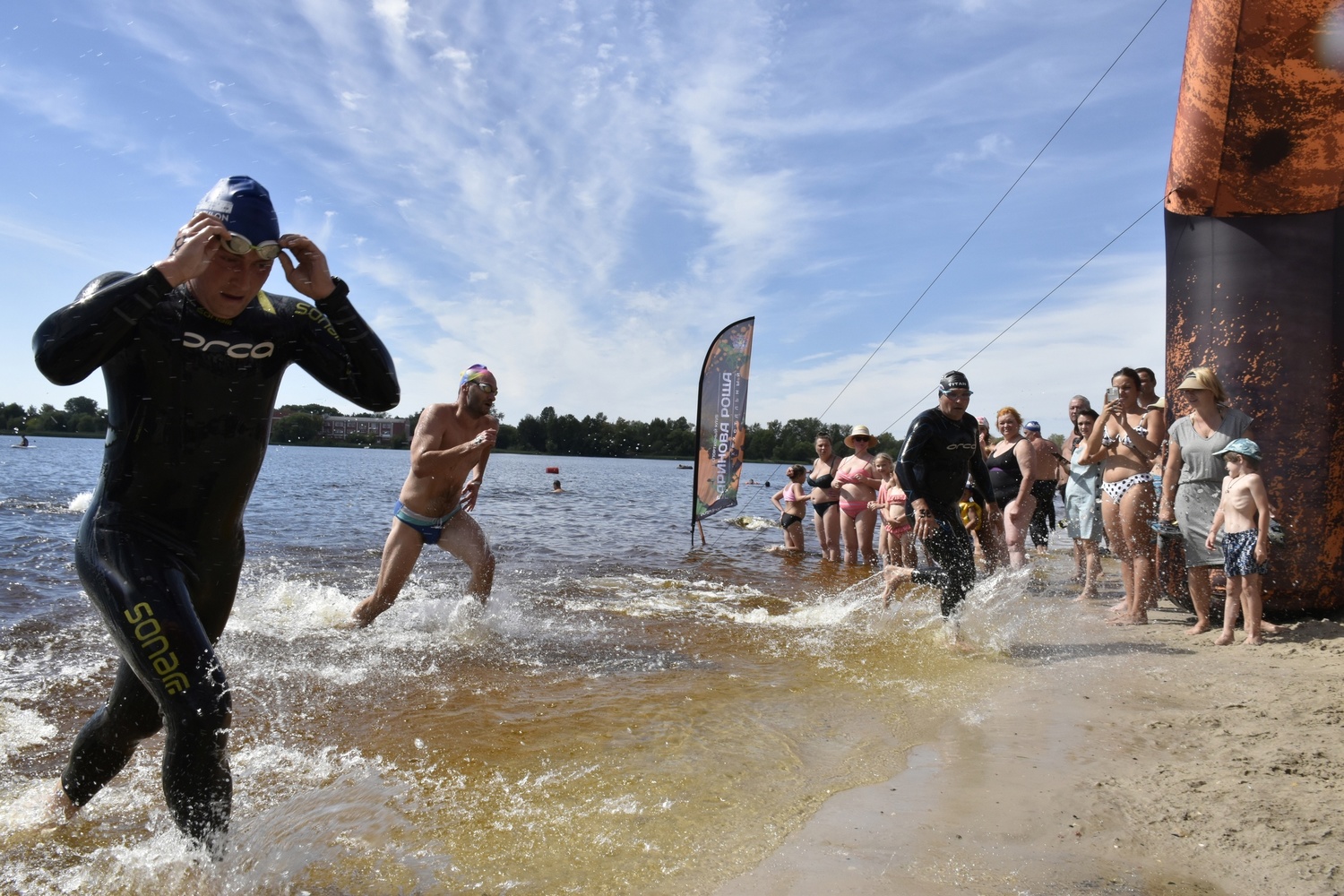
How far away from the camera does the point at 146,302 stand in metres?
2.21

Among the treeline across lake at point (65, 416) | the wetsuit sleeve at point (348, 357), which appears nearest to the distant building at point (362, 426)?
the treeline across lake at point (65, 416)

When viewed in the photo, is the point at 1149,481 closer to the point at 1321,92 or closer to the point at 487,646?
the point at 1321,92

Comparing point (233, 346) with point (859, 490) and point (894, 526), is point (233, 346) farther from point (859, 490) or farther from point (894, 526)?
point (859, 490)

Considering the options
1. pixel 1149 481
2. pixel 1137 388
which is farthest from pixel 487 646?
pixel 1137 388

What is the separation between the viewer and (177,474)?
2.49m

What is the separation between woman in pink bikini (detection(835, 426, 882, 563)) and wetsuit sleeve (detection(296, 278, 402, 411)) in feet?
28.3

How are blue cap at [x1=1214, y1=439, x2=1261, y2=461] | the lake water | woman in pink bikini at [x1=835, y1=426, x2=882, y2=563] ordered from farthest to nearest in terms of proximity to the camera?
woman in pink bikini at [x1=835, y1=426, x2=882, y2=563] → blue cap at [x1=1214, y1=439, x2=1261, y2=461] → the lake water

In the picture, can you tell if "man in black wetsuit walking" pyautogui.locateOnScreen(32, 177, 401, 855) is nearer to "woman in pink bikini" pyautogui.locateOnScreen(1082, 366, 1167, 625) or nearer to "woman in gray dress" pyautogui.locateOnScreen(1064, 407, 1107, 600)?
"woman in pink bikini" pyautogui.locateOnScreen(1082, 366, 1167, 625)

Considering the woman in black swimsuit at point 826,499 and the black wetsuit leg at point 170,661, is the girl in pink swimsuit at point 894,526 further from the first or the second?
the black wetsuit leg at point 170,661

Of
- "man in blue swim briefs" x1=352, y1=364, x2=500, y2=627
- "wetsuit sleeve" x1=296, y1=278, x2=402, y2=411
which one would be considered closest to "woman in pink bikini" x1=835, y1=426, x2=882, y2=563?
"man in blue swim briefs" x1=352, y1=364, x2=500, y2=627

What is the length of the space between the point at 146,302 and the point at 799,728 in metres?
3.31

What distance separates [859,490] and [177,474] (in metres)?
9.44

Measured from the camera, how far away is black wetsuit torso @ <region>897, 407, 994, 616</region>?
234 inches

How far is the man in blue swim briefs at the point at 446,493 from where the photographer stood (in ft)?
19.1
